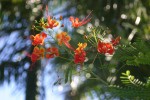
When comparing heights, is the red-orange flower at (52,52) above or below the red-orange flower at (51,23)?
below

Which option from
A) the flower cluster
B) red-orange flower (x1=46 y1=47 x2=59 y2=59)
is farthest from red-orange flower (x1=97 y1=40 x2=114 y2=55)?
red-orange flower (x1=46 y1=47 x2=59 y2=59)

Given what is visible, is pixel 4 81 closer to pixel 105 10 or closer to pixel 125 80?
pixel 105 10

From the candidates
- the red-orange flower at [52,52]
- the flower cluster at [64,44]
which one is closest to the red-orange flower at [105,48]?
the flower cluster at [64,44]

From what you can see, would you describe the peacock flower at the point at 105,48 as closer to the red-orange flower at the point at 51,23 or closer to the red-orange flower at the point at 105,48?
the red-orange flower at the point at 105,48

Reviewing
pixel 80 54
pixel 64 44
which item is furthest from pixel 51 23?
pixel 80 54

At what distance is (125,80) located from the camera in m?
2.10

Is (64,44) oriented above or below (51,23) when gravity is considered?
below

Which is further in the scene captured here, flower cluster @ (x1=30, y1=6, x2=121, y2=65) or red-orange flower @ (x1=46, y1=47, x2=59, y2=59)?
red-orange flower @ (x1=46, y1=47, x2=59, y2=59)

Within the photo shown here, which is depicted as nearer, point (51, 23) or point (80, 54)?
point (80, 54)

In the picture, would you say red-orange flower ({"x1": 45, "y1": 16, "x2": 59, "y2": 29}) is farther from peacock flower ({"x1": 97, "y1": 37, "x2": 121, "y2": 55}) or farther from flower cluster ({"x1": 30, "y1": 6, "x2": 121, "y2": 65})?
peacock flower ({"x1": 97, "y1": 37, "x2": 121, "y2": 55})

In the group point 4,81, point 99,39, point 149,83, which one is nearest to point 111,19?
point 4,81

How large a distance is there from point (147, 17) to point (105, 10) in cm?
64

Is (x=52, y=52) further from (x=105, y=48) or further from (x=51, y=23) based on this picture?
(x=105, y=48)

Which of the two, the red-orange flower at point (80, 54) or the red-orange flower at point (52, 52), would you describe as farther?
the red-orange flower at point (52, 52)
